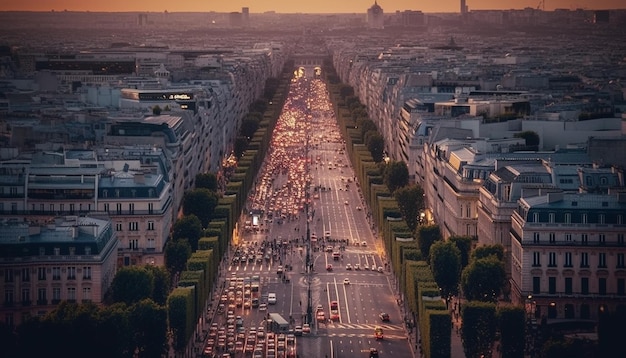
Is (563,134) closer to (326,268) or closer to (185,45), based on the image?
(326,268)

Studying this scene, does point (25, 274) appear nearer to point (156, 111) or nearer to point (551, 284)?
point (551, 284)

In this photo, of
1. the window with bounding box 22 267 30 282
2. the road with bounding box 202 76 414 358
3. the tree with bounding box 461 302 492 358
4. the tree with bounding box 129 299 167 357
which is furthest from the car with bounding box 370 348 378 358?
the window with bounding box 22 267 30 282

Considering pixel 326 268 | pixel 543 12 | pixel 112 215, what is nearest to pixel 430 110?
pixel 326 268

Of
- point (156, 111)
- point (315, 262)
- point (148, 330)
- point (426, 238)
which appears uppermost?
point (156, 111)

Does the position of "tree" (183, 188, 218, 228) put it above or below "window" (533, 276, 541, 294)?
above

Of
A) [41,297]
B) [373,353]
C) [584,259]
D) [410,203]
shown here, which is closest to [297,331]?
[373,353]

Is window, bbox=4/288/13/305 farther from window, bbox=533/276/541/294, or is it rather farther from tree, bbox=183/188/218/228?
tree, bbox=183/188/218/228
